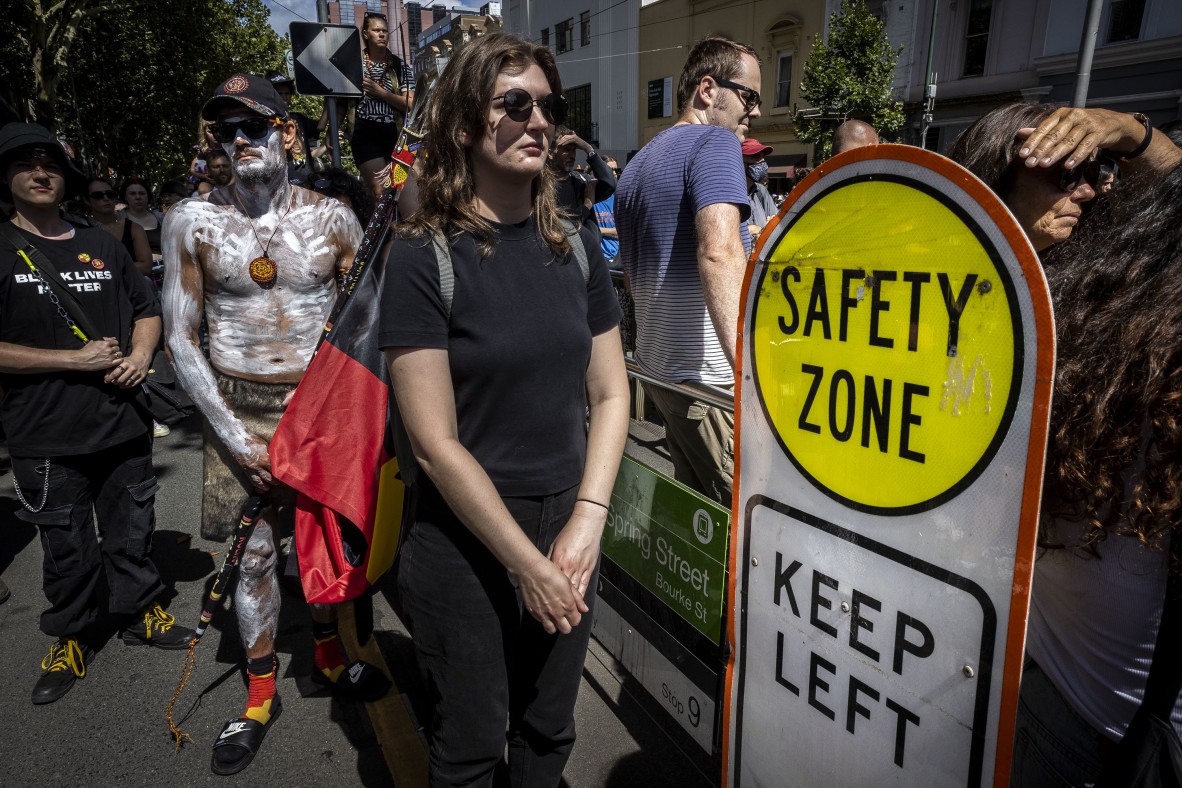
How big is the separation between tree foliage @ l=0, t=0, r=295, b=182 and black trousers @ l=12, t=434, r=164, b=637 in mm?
13969

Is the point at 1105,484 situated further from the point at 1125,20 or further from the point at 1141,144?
the point at 1125,20

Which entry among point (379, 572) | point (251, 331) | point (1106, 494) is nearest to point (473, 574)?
point (379, 572)

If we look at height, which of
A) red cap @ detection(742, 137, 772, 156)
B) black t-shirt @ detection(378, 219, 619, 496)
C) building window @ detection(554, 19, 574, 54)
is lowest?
black t-shirt @ detection(378, 219, 619, 496)

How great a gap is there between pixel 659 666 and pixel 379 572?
1.02 m

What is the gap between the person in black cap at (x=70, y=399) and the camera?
279 cm

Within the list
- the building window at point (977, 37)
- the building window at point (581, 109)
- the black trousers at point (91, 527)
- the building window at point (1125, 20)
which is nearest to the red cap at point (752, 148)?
the black trousers at point (91, 527)

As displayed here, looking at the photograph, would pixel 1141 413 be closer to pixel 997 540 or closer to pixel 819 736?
pixel 997 540

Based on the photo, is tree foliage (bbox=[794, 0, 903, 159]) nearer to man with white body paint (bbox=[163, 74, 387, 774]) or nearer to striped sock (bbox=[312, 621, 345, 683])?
man with white body paint (bbox=[163, 74, 387, 774])

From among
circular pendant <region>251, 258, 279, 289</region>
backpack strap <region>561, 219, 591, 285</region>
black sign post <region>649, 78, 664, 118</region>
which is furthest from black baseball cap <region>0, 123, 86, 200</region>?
black sign post <region>649, 78, 664, 118</region>

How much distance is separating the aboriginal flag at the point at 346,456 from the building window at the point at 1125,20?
23041 millimetres

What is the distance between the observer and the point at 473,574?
162cm

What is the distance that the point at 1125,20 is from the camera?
18188 millimetres

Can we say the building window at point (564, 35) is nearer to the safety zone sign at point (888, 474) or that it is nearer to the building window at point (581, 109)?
the building window at point (581, 109)

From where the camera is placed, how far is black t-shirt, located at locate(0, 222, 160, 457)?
279cm
